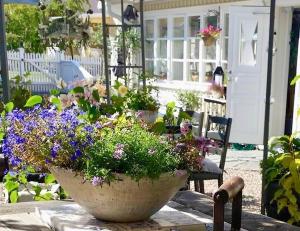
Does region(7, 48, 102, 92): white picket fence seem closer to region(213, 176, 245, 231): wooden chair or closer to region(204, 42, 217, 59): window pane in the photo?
region(204, 42, 217, 59): window pane

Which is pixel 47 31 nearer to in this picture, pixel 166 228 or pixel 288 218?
pixel 288 218

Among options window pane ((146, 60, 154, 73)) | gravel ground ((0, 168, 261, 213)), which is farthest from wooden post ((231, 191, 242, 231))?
window pane ((146, 60, 154, 73))

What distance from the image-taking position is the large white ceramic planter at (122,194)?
1.38 metres

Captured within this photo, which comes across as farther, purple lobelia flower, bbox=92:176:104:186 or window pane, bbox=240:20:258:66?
window pane, bbox=240:20:258:66

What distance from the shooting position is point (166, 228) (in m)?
1.44

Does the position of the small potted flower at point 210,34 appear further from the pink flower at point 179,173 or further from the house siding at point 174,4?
the pink flower at point 179,173

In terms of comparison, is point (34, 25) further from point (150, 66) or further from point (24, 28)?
point (150, 66)

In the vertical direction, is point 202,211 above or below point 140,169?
below

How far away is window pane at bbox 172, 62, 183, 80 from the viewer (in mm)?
9391

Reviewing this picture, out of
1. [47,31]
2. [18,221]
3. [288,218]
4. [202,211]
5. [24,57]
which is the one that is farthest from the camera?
[24,57]

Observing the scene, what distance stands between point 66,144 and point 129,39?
9.15 metres

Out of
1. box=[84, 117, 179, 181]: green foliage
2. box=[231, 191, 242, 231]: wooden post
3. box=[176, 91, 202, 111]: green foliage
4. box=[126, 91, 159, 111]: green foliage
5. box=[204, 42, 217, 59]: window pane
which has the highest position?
box=[204, 42, 217, 59]: window pane

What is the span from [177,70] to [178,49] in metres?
0.42

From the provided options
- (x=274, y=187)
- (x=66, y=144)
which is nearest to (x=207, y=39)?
(x=274, y=187)
